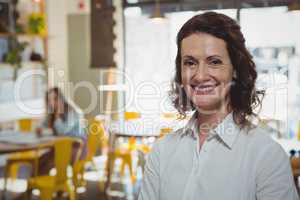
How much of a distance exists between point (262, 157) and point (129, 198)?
1.35 meters

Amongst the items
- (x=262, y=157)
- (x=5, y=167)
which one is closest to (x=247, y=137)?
(x=262, y=157)

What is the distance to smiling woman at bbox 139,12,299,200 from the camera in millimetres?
899

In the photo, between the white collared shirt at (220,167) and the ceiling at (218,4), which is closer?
the white collared shirt at (220,167)

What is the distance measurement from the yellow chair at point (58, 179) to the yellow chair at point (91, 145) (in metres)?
0.05

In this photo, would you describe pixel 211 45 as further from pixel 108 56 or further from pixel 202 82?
pixel 108 56

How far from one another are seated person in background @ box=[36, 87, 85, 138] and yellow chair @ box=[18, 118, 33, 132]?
0.05m

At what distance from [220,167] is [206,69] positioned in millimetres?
258

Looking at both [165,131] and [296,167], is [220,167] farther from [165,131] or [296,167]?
[296,167]

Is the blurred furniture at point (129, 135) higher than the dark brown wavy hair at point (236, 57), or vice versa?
the dark brown wavy hair at point (236, 57)

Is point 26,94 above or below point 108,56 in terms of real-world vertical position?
below

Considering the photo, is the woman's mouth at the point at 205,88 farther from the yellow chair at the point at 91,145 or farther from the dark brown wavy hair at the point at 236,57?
the yellow chair at the point at 91,145

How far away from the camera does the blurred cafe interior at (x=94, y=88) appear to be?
4.84ft

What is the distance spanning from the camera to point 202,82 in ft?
3.13

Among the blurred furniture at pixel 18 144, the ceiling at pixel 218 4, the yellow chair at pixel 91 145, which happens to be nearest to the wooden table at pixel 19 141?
the blurred furniture at pixel 18 144
